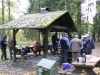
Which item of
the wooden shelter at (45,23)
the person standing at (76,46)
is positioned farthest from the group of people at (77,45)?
the wooden shelter at (45,23)

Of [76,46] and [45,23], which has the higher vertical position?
[45,23]

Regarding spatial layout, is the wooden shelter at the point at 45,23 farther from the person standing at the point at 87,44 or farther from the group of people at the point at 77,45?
the person standing at the point at 87,44

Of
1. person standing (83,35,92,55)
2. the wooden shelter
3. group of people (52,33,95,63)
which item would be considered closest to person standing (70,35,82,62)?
group of people (52,33,95,63)

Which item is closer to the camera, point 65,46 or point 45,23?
point 45,23

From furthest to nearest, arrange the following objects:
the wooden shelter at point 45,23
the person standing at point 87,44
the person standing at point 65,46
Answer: the wooden shelter at point 45,23
the person standing at point 65,46
the person standing at point 87,44

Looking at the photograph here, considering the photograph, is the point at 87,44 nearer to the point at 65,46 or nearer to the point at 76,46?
the point at 76,46

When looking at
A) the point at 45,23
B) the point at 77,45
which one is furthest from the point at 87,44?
the point at 45,23

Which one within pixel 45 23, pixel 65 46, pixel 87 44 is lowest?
pixel 65 46

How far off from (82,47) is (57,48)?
11.0 feet

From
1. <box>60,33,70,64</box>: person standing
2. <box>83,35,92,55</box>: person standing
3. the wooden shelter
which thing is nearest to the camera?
<box>83,35,92,55</box>: person standing

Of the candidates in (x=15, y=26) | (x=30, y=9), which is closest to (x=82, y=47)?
(x=15, y=26)

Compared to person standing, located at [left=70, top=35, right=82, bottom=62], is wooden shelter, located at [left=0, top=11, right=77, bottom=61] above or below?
above

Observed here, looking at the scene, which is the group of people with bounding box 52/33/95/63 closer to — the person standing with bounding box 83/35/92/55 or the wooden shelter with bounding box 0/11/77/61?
the person standing with bounding box 83/35/92/55

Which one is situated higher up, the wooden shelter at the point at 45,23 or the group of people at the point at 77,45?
the wooden shelter at the point at 45,23
